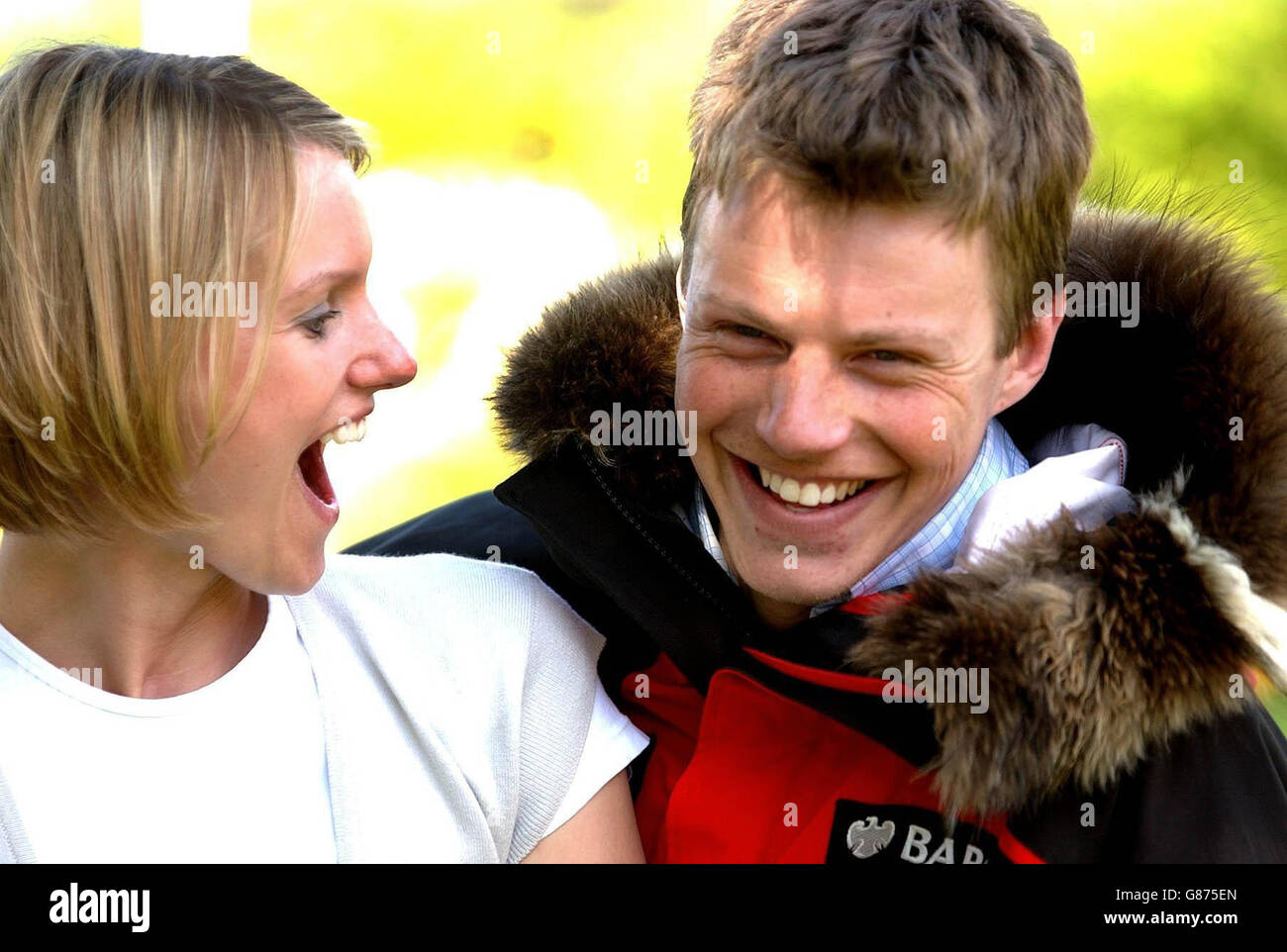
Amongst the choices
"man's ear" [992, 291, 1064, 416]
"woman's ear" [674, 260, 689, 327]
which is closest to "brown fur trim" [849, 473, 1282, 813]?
"man's ear" [992, 291, 1064, 416]

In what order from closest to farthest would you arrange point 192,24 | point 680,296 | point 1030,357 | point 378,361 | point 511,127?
point 378,361 < point 1030,357 < point 680,296 < point 192,24 < point 511,127

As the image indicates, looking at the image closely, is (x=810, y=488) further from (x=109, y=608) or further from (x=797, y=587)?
(x=109, y=608)

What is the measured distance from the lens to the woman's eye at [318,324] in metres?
2.07

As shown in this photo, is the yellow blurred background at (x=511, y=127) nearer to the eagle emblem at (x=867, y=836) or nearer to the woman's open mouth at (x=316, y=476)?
the woman's open mouth at (x=316, y=476)

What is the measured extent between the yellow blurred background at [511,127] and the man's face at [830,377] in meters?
4.17

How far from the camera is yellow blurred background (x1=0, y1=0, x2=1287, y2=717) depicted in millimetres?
6168

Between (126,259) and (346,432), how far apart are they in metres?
0.41

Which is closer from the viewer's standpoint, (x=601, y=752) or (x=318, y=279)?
(x=318, y=279)

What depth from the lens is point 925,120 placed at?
6.50 ft

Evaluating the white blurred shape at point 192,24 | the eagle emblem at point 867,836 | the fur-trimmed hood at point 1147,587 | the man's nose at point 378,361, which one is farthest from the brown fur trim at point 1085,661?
the white blurred shape at point 192,24

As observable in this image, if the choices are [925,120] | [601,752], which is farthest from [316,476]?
[925,120]

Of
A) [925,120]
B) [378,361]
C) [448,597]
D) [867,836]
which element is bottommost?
[867,836]

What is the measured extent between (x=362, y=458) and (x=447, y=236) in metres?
1.06
